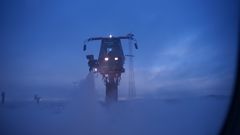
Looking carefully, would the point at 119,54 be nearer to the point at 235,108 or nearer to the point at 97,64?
the point at 97,64

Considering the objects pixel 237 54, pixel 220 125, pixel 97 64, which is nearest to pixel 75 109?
pixel 97 64

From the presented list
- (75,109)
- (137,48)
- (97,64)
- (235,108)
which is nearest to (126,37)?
(137,48)

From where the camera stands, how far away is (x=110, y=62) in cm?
177

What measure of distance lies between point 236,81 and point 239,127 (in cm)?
30

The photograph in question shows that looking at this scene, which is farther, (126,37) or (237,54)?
(237,54)

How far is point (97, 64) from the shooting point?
1762 mm

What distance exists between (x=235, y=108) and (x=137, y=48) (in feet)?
2.65

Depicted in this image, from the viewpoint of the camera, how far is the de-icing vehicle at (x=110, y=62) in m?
1.75

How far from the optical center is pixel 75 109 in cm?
174

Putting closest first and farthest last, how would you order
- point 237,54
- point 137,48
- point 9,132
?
point 9,132 → point 137,48 → point 237,54

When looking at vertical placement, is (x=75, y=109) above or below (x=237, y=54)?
below

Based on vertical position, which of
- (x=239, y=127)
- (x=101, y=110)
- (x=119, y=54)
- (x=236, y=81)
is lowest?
(x=239, y=127)

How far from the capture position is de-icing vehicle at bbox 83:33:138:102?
1750mm

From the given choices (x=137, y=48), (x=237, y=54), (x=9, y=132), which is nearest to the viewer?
(x=9, y=132)
